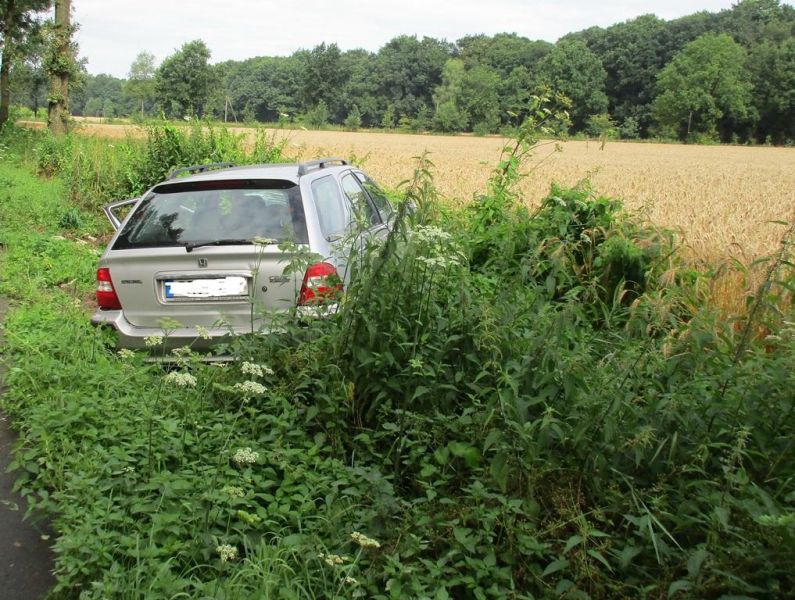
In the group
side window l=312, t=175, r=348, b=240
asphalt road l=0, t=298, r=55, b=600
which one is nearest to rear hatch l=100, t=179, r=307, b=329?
side window l=312, t=175, r=348, b=240

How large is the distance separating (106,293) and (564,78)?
87.8m

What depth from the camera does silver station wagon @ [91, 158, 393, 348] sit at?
5148mm

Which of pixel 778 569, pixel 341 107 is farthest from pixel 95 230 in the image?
pixel 341 107

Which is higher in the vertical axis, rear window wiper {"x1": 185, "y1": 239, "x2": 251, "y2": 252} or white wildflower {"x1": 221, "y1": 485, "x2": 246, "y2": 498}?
rear window wiper {"x1": 185, "y1": 239, "x2": 251, "y2": 252}

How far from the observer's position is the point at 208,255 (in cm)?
525

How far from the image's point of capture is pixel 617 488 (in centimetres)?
320

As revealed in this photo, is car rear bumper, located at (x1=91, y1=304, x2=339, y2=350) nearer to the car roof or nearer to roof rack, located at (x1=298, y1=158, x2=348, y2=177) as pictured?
the car roof

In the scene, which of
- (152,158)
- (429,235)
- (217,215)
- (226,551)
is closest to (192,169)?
(217,215)

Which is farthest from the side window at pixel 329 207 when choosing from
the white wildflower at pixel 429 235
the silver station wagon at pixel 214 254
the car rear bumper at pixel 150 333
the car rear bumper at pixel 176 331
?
the white wildflower at pixel 429 235

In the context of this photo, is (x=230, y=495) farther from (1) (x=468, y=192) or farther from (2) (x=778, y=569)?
(1) (x=468, y=192)

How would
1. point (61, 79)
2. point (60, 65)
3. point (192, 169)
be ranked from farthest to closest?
point (61, 79) → point (60, 65) → point (192, 169)

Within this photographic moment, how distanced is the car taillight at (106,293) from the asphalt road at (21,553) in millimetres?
1712

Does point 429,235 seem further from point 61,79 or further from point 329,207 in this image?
point 61,79

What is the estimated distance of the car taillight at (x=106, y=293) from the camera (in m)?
5.60
